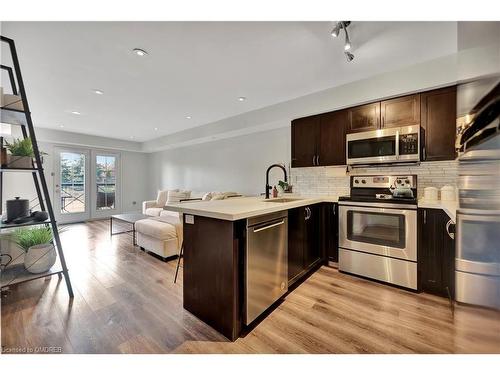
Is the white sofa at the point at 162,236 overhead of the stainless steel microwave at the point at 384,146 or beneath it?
beneath

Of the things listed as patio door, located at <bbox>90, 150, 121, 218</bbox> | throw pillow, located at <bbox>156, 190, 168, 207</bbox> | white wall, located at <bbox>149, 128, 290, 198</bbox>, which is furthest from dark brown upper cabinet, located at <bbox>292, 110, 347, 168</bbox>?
patio door, located at <bbox>90, 150, 121, 218</bbox>

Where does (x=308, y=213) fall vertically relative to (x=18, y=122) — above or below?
below

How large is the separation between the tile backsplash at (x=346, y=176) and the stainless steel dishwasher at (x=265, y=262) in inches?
60.6

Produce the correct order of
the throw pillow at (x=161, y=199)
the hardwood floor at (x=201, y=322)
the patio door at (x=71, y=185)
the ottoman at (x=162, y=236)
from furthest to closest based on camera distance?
the throw pillow at (x=161, y=199), the patio door at (x=71, y=185), the ottoman at (x=162, y=236), the hardwood floor at (x=201, y=322)

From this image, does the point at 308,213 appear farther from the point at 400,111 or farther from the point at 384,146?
the point at 400,111

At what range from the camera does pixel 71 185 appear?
5.73 meters

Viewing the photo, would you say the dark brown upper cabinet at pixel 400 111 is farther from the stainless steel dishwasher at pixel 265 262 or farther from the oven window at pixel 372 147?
the stainless steel dishwasher at pixel 265 262

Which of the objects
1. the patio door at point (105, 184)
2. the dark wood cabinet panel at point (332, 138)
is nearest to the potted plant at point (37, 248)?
the dark wood cabinet panel at point (332, 138)

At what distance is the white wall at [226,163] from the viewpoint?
4074mm

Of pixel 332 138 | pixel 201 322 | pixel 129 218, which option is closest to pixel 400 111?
pixel 332 138

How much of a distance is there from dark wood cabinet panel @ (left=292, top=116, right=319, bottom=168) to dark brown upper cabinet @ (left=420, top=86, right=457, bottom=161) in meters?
1.21

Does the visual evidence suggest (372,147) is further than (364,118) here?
No

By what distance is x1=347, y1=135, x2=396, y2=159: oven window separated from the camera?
7.85 ft

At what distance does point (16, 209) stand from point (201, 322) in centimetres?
192
